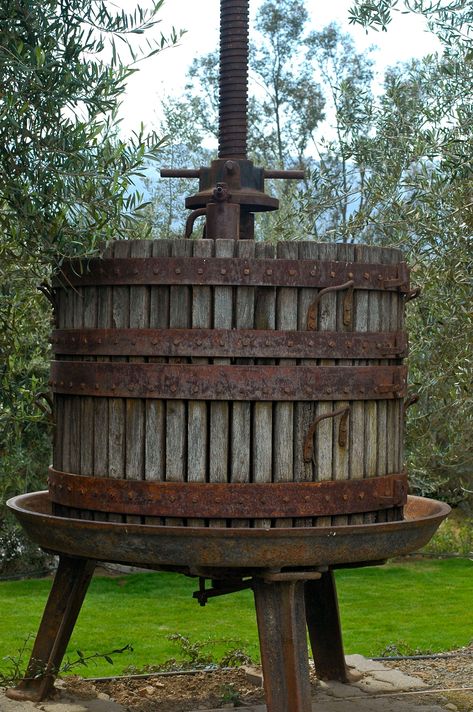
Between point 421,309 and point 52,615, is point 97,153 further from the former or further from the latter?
point 421,309

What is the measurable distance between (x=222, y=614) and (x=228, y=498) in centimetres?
739

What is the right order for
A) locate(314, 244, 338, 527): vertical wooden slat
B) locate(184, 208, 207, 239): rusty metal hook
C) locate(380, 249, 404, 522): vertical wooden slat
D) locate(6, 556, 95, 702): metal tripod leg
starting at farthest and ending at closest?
locate(6, 556, 95, 702): metal tripod leg → locate(184, 208, 207, 239): rusty metal hook → locate(380, 249, 404, 522): vertical wooden slat → locate(314, 244, 338, 527): vertical wooden slat

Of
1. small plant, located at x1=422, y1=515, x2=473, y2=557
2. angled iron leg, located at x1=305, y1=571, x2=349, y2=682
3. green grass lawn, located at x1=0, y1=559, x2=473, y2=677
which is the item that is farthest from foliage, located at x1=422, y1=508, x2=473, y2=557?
angled iron leg, located at x1=305, y1=571, x2=349, y2=682

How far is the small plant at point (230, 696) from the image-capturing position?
7.16m

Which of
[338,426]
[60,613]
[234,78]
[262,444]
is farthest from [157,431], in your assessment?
[234,78]

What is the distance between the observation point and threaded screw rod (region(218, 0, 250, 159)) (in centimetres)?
619

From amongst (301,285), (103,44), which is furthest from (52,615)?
(103,44)

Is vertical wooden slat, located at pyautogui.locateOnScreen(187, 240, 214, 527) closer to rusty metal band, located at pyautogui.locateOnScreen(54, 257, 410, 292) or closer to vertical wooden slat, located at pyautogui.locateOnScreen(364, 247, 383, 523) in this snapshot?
rusty metal band, located at pyautogui.locateOnScreen(54, 257, 410, 292)

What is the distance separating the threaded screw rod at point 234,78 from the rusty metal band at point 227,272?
3.45 ft

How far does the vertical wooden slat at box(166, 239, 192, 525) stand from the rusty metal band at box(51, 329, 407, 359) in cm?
9

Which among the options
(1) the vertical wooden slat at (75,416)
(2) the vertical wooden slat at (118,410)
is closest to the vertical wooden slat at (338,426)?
(2) the vertical wooden slat at (118,410)

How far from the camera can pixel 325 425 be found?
18.1 feet

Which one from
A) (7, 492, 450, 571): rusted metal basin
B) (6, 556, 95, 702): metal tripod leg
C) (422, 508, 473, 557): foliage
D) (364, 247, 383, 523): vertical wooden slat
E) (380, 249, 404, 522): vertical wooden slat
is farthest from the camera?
(422, 508, 473, 557): foliage

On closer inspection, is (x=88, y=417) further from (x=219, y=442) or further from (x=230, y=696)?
(x=230, y=696)
